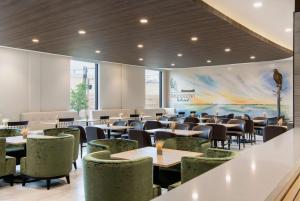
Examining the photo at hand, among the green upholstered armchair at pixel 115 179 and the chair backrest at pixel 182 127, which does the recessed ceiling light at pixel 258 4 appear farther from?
the green upholstered armchair at pixel 115 179

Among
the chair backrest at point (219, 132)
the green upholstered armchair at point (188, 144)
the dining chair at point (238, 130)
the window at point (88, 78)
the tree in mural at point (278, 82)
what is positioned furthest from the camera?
the tree in mural at point (278, 82)

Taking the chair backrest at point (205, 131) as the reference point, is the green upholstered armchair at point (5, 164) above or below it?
below

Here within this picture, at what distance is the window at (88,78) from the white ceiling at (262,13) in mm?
6750

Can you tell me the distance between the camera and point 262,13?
20.8 ft

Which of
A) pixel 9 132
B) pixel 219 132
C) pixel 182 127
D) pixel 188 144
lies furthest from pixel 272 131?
pixel 9 132

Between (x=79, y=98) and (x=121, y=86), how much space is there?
7.74ft

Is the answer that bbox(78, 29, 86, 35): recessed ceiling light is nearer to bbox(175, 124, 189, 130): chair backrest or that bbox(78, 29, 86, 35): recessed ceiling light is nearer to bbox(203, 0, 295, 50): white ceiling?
bbox(203, 0, 295, 50): white ceiling

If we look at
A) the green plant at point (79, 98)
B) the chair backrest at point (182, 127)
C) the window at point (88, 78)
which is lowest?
the chair backrest at point (182, 127)

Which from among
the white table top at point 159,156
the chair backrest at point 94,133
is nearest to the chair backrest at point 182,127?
the chair backrest at point 94,133

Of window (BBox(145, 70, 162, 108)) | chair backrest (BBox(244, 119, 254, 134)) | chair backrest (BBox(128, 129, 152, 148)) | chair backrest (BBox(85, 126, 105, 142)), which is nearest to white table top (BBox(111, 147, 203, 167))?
chair backrest (BBox(128, 129, 152, 148))

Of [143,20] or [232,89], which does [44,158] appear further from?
[232,89]

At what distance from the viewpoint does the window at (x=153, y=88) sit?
14.9 m

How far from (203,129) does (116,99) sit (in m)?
6.94

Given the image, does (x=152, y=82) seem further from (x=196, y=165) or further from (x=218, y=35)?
(x=196, y=165)
